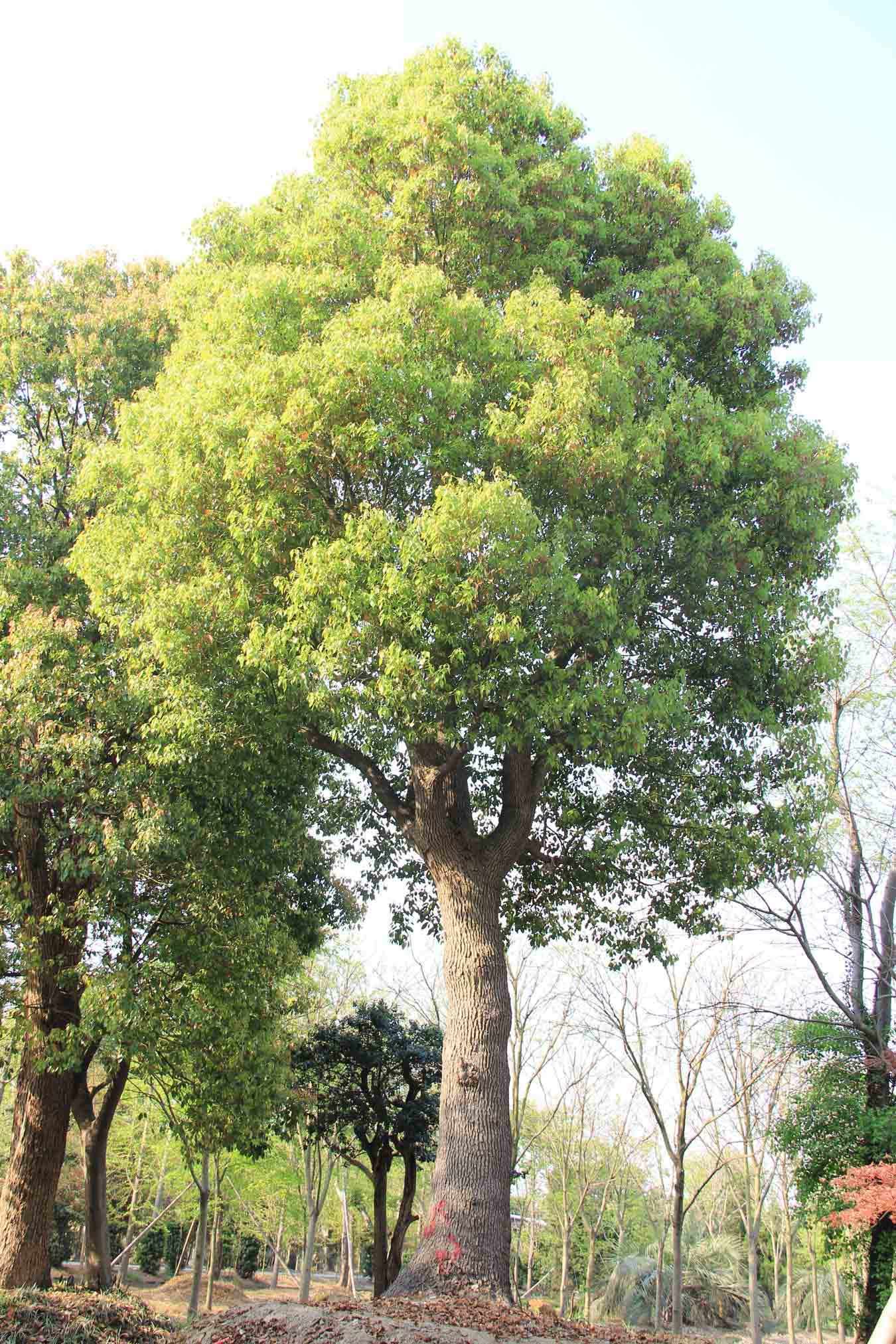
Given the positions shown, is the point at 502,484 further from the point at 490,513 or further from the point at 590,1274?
the point at 590,1274

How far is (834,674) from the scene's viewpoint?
9.45 metres

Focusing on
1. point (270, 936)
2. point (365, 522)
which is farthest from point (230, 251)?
point (270, 936)

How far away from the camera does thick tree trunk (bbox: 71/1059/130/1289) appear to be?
42.2 feet

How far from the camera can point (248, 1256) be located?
33.4 metres

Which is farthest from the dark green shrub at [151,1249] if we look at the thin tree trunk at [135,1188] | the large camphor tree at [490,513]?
the large camphor tree at [490,513]

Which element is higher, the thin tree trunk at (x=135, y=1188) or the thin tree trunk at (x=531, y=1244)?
the thin tree trunk at (x=135, y=1188)

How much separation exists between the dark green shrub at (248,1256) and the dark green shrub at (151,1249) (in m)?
3.21

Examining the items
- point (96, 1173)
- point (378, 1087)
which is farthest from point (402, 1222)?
point (96, 1173)

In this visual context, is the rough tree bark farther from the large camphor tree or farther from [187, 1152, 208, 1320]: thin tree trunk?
[187, 1152, 208, 1320]: thin tree trunk

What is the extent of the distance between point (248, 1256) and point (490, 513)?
36.6m

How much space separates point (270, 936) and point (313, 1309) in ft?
15.4

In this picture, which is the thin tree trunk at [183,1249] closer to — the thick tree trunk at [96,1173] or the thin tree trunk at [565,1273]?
the thin tree trunk at [565,1273]

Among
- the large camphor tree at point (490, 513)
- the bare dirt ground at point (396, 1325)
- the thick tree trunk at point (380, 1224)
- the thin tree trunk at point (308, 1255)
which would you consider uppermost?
the large camphor tree at point (490, 513)

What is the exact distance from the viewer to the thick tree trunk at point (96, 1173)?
12.9m
